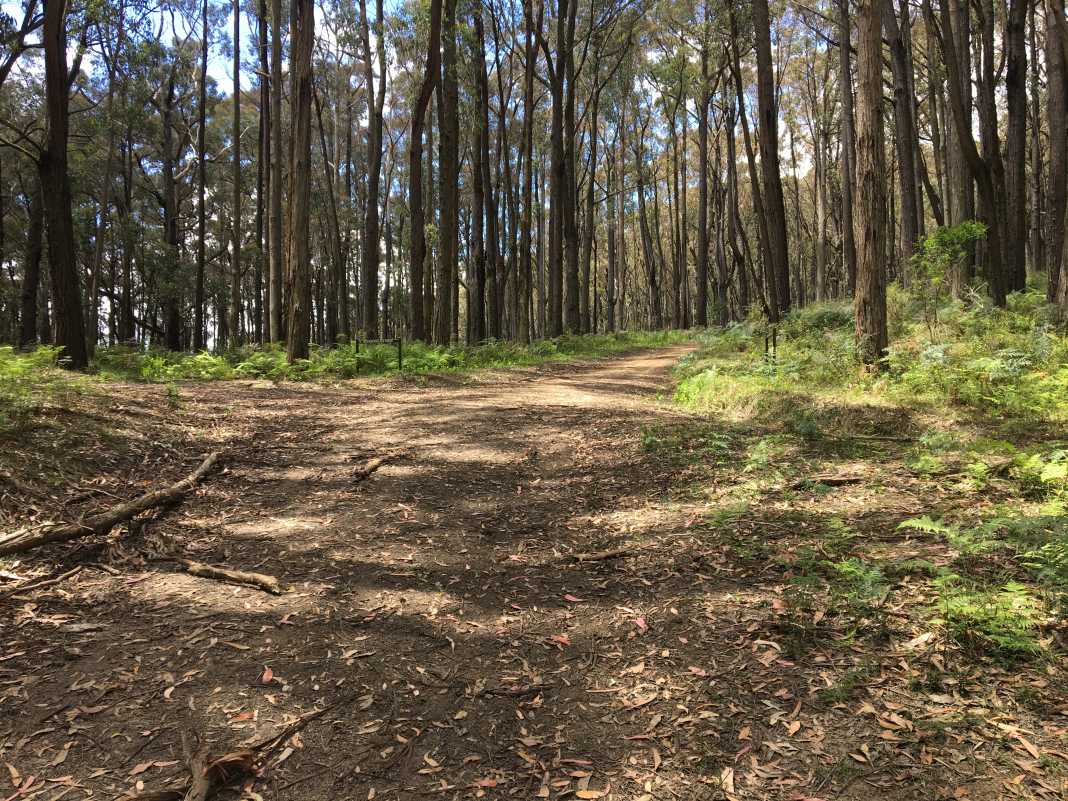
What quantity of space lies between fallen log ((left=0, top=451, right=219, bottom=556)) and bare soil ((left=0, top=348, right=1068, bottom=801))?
10cm

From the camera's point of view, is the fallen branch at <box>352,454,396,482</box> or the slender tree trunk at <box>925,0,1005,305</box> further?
the slender tree trunk at <box>925,0,1005,305</box>

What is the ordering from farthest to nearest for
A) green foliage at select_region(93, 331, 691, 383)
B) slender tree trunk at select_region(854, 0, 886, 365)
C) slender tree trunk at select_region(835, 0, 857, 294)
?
slender tree trunk at select_region(835, 0, 857, 294) < green foliage at select_region(93, 331, 691, 383) < slender tree trunk at select_region(854, 0, 886, 365)

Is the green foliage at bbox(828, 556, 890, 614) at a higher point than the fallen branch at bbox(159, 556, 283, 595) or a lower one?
lower

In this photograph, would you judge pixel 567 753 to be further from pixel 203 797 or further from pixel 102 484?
pixel 102 484

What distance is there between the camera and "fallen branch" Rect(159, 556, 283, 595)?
307 cm

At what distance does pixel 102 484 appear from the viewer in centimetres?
395

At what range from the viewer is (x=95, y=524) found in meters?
3.41

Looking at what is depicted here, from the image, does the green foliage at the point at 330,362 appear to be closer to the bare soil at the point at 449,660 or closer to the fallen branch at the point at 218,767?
the bare soil at the point at 449,660

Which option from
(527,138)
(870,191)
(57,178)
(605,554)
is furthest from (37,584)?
(527,138)

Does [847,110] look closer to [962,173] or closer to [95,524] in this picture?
[962,173]

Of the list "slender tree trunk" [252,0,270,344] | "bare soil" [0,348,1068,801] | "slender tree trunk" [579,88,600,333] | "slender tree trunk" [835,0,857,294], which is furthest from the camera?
"slender tree trunk" [579,88,600,333]

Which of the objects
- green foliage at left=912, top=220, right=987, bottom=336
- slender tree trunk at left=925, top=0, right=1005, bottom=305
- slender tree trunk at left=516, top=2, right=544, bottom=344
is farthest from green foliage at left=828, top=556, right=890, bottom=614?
slender tree trunk at left=516, top=2, right=544, bottom=344

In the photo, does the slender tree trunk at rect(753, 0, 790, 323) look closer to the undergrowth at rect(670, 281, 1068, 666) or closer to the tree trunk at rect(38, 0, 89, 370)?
the undergrowth at rect(670, 281, 1068, 666)

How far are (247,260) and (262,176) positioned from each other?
11323 mm
